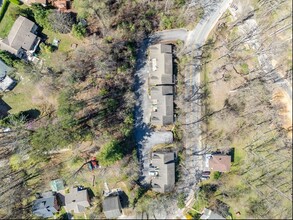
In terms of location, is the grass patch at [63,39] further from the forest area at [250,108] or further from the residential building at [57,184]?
the forest area at [250,108]

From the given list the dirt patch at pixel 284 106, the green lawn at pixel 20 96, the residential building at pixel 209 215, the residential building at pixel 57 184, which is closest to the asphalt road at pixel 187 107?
the residential building at pixel 209 215

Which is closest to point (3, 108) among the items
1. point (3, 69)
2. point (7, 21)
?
point (3, 69)

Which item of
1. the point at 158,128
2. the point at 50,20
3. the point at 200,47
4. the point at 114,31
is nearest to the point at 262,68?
the point at 200,47

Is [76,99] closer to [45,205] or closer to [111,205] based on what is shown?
[45,205]

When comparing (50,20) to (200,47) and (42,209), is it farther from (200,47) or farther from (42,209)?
(42,209)

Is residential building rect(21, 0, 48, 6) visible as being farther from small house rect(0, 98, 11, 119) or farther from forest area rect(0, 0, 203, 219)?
small house rect(0, 98, 11, 119)

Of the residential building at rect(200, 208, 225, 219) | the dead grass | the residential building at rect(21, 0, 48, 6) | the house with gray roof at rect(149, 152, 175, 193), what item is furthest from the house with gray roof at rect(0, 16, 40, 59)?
the residential building at rect(200, 208, 225, 219)

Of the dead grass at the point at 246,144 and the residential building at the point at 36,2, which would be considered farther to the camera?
the dead grass at the point at 246,144
